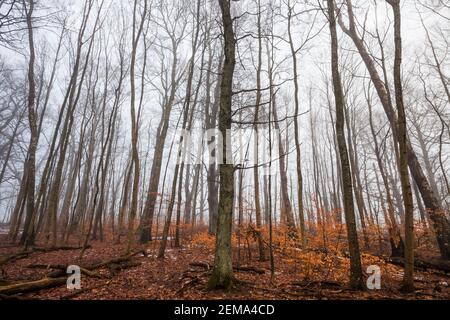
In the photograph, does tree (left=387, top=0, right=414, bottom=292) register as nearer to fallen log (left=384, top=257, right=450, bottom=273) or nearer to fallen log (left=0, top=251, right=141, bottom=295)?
fallen log (left=384, top=257, right=450, bottom=273)

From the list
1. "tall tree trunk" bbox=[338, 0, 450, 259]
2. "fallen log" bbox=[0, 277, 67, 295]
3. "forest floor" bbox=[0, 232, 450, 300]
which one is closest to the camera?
"fallen log" bbox=[0, 277, 67, 295]

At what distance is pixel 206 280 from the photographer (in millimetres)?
5469

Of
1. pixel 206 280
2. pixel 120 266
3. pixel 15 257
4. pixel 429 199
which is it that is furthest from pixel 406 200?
pixel 15 257

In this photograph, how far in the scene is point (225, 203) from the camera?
5.00 m

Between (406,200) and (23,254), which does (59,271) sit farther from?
(406,200)

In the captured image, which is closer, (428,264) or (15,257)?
(428,264)

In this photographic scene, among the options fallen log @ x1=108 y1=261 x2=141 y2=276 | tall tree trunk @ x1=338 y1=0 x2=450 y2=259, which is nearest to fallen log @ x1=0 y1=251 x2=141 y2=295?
fallen log @ x1=108 y1=261 x2=141 y2=276

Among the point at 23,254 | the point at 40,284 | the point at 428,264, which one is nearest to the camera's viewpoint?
the point at 40,284

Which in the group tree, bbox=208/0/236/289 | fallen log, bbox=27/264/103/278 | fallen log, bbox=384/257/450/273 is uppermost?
tree, bbox=208/0/236/289

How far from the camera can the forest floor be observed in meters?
4.77

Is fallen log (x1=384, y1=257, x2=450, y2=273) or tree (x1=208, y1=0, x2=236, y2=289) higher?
tree (x1=208, y1=0, x2=236, y2=289)

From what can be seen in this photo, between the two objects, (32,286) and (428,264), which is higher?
(32,286)

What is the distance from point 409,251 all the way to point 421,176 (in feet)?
17.8
